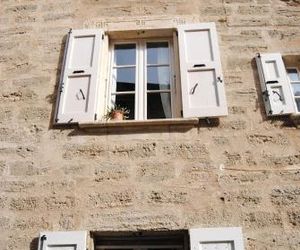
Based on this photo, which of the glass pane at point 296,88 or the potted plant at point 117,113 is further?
the glass pane at point 296,88

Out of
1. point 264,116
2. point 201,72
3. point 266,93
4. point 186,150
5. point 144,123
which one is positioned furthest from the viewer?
point 201,72

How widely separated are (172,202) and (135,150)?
65 cm

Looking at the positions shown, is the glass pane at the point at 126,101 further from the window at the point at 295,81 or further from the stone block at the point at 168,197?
the window at the point at 295,81

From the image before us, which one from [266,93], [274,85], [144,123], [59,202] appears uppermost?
[274,85]

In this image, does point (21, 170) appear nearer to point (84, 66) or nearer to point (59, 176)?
point (59, 176)

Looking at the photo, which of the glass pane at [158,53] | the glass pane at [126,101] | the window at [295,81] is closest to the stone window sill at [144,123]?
the glass pane at [126,101]

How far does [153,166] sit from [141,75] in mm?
1338

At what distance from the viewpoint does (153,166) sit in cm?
407

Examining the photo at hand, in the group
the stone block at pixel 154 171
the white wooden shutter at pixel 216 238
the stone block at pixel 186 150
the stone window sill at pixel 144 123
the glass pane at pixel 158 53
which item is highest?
the glass pane at pixel 158 53

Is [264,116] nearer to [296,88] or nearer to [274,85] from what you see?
[274,85]

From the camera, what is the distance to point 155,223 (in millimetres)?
3723

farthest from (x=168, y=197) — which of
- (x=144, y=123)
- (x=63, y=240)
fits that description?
(x=63, y=240)

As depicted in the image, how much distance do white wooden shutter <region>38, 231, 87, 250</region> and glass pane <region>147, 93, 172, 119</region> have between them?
1.57m

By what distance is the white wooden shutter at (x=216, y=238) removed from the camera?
354cm
